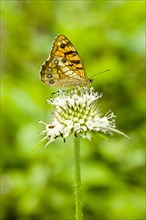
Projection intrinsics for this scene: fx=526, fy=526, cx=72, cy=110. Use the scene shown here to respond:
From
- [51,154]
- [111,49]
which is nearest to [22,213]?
[51,154]

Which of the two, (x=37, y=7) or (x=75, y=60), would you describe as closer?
(x=75, y=60)

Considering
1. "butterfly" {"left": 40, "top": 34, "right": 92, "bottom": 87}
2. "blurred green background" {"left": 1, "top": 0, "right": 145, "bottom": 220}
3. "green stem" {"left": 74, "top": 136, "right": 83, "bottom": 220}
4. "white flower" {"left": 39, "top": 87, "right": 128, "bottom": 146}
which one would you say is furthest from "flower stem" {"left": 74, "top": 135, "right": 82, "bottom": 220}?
"blurred green background" {"left": 1, "top": 0, "right": 145, "bottom": 220}

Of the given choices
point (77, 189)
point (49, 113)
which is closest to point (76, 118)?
point (77, 189)

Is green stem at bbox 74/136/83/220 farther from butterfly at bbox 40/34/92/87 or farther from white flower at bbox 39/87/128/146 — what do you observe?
butterfly at bbox 40/34/92/87

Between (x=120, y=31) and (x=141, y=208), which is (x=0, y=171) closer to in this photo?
(x=141, y=208)

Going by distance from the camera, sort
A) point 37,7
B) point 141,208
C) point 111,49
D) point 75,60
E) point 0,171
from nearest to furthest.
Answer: point 75,60, point 141,208, point 0,171, point 111,49, point 37,7
